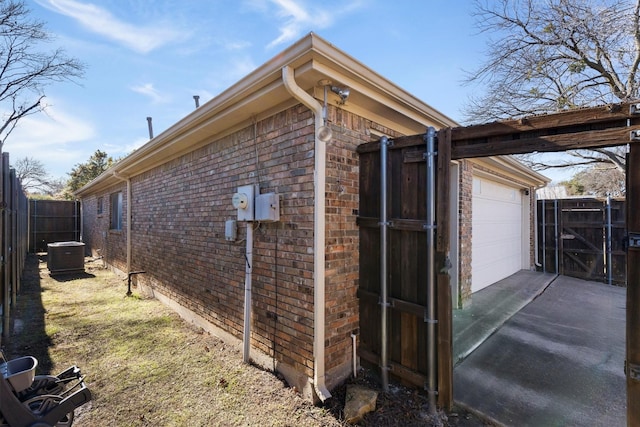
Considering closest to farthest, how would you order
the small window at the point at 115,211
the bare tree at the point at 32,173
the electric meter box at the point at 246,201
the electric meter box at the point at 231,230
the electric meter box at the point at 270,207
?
the electric meter box at the point at 270,207 → the electric meter box at the point at 246,201 → the electric meter box at the point at 231,230 → the small window at the point at 115,211 → the bare tree at the point at 32,173

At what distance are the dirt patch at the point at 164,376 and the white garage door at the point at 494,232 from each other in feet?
15.0

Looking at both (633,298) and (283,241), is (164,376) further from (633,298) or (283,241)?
(633,298)


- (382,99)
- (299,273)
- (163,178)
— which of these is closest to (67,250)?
(163,178)

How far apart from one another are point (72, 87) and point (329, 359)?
517 inches

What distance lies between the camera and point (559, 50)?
31.8 feet

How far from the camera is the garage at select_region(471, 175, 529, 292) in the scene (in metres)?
6.47

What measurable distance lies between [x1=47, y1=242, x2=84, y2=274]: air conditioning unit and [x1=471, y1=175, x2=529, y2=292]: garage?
35.7ft

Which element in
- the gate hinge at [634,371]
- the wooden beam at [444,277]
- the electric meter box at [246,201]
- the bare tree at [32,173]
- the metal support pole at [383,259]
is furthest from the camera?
the bare tree at [32,173]

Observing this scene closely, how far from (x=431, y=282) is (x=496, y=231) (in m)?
5.95

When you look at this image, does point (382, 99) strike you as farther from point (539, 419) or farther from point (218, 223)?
point (539, 419)

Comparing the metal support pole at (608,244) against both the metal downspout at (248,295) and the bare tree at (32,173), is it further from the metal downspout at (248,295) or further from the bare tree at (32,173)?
the bare tree at (32,173)

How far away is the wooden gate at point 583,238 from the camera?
8039 mm

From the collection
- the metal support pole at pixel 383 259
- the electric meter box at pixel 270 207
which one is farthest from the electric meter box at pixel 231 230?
the metal support pole at pixel 383 259

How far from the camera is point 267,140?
341cm
